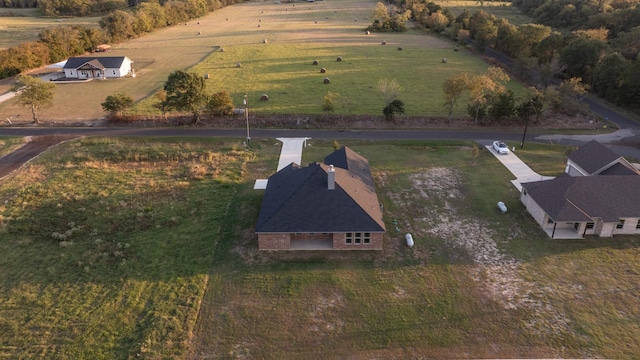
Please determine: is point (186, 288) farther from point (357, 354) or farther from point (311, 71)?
point (311, 71)

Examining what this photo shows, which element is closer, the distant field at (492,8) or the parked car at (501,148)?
the parked car at (501,148)

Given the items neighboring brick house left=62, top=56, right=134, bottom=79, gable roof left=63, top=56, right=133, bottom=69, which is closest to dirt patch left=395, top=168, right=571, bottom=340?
neighboring brick house left=62, top=56, right=134, bottom=79

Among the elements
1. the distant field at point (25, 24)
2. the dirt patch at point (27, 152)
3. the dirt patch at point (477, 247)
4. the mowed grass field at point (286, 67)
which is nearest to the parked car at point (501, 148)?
the dirt patch at point (477, 247)

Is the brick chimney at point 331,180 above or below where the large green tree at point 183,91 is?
below

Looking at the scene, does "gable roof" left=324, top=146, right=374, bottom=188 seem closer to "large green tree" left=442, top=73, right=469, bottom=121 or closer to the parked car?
the parked car

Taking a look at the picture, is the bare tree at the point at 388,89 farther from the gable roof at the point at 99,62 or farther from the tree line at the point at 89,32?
the tree line at the point at 89,32

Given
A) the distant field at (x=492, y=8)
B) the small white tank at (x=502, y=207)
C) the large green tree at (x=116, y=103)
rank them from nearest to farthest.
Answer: the small white tank at (x=502, y=207) < the large green tree at (x=116, y=103) < the distant field at (x=492, y=8)
